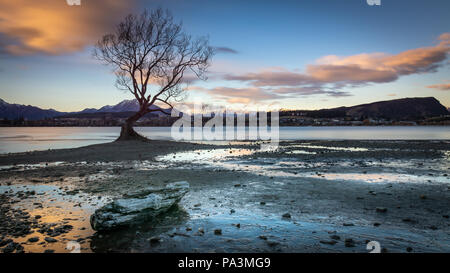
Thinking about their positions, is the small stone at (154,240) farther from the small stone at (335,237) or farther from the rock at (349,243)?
the rock at (349,243)

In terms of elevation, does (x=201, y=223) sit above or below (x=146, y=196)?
below

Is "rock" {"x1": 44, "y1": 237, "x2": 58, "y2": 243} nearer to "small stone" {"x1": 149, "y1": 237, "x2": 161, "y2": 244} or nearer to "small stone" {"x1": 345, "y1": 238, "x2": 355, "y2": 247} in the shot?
"small stone" {"x1": 149, "y1": 237, "x2": 161, "y2": 244}

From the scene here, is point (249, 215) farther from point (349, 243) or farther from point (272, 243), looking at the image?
point (349, 243)

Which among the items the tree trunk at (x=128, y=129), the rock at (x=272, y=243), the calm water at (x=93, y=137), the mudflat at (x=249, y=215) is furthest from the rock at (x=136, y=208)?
the calm water at (x=93, y=137)

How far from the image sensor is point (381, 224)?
19.6ft

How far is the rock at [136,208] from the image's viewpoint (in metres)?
5.69

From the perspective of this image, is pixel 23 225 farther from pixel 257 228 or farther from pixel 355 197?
pixel 355 197

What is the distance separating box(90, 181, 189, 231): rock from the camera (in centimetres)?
569

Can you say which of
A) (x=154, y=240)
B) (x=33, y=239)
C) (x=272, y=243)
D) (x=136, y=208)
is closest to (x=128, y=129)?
(x=136, y=208)

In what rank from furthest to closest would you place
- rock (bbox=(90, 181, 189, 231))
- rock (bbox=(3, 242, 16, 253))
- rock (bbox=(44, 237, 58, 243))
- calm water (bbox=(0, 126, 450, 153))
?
calm water (bbox=(0, 126, 450, 153)) → rock (bbox=(90, 181, 189, 231)) → rock (bbox=(44, 237, 58, 243)) → rock (bbox=(3, 242, 16, 253))

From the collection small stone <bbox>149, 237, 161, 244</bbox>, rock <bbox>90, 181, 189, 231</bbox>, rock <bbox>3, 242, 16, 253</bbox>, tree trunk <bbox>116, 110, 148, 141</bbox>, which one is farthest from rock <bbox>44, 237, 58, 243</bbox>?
tree trunk <bbox>116, 110, 148, 141</bbox>

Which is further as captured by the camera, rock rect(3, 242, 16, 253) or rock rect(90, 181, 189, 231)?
rock rect(90, 181, 189, 231)
